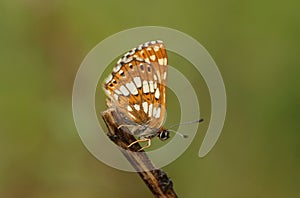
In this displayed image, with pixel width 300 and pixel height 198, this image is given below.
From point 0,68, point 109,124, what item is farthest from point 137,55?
point 0,68

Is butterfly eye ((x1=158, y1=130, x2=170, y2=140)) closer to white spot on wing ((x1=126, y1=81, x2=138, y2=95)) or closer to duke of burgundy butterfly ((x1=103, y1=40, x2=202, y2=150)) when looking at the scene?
duke of burgundy butterfly ((x1=103, y1=40, x2=202, y2=150))

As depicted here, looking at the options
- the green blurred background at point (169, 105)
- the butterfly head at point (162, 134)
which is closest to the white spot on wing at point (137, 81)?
the butterfly head at point (162, 134)

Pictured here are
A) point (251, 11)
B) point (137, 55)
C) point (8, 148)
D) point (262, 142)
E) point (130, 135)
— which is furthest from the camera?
point (251, 11)

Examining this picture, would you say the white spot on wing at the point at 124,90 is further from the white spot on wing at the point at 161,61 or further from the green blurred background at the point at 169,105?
the green blurred background at the point at 169,105

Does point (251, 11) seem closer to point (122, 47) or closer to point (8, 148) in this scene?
point (122, 47)

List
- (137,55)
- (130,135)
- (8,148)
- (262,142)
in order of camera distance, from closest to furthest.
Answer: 1. (130,135)
2. (137,55)
3. (8,148)
4. (262,142)

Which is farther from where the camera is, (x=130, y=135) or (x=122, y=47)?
(x=122, y=47)

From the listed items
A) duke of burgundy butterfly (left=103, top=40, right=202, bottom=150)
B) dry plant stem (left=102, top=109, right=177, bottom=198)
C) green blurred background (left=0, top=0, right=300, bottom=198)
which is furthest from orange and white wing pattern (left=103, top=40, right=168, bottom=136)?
green blurred background (left=0, top=0, right=300, bottom=198)

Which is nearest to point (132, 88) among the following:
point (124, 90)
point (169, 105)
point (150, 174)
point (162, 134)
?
point (124, 90)
